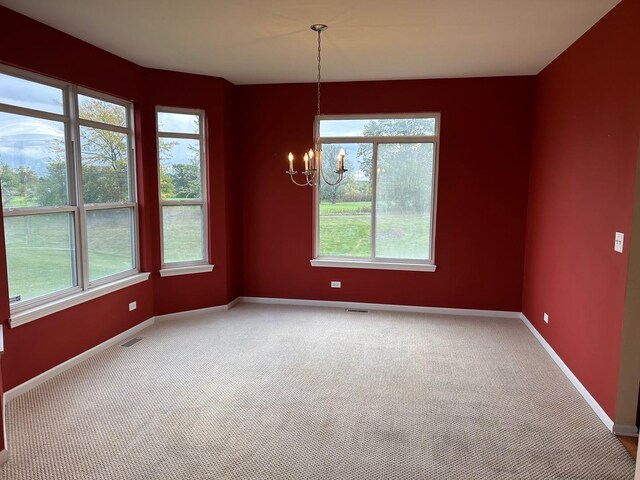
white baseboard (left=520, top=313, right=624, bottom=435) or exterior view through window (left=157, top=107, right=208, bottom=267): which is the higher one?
exterior view through window (left=157, top=107, right=208, bottom=267)

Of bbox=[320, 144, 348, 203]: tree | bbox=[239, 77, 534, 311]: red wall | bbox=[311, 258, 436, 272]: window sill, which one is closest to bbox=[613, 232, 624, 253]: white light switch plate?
bbox=[239, 77, 534, 311]: red wall

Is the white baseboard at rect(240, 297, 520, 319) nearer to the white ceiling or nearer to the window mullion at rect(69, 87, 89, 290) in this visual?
the window mullion at rect(69, 87, 89, 290)

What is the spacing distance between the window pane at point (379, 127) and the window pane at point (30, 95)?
2776 millimetres

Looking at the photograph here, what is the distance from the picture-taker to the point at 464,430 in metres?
2.64

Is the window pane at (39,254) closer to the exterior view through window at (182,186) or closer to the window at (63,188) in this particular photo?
the window at (63,188)

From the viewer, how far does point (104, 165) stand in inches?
159

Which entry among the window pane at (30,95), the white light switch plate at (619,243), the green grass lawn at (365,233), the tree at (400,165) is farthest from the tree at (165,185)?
the white light switch plate at (619,243)

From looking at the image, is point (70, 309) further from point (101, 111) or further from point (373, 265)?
point (373, 265)

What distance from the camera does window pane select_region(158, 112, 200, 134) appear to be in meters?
4.62

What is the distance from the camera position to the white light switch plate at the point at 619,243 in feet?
8.61

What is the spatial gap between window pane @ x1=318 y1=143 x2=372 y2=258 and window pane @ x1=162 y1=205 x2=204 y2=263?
149 centimetres

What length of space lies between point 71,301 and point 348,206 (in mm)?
3103

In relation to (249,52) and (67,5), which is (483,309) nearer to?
(249,52)

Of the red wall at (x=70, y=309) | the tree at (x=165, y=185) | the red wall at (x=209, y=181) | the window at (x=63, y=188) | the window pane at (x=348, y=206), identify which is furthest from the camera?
the window pane at (x=348, y=206)
